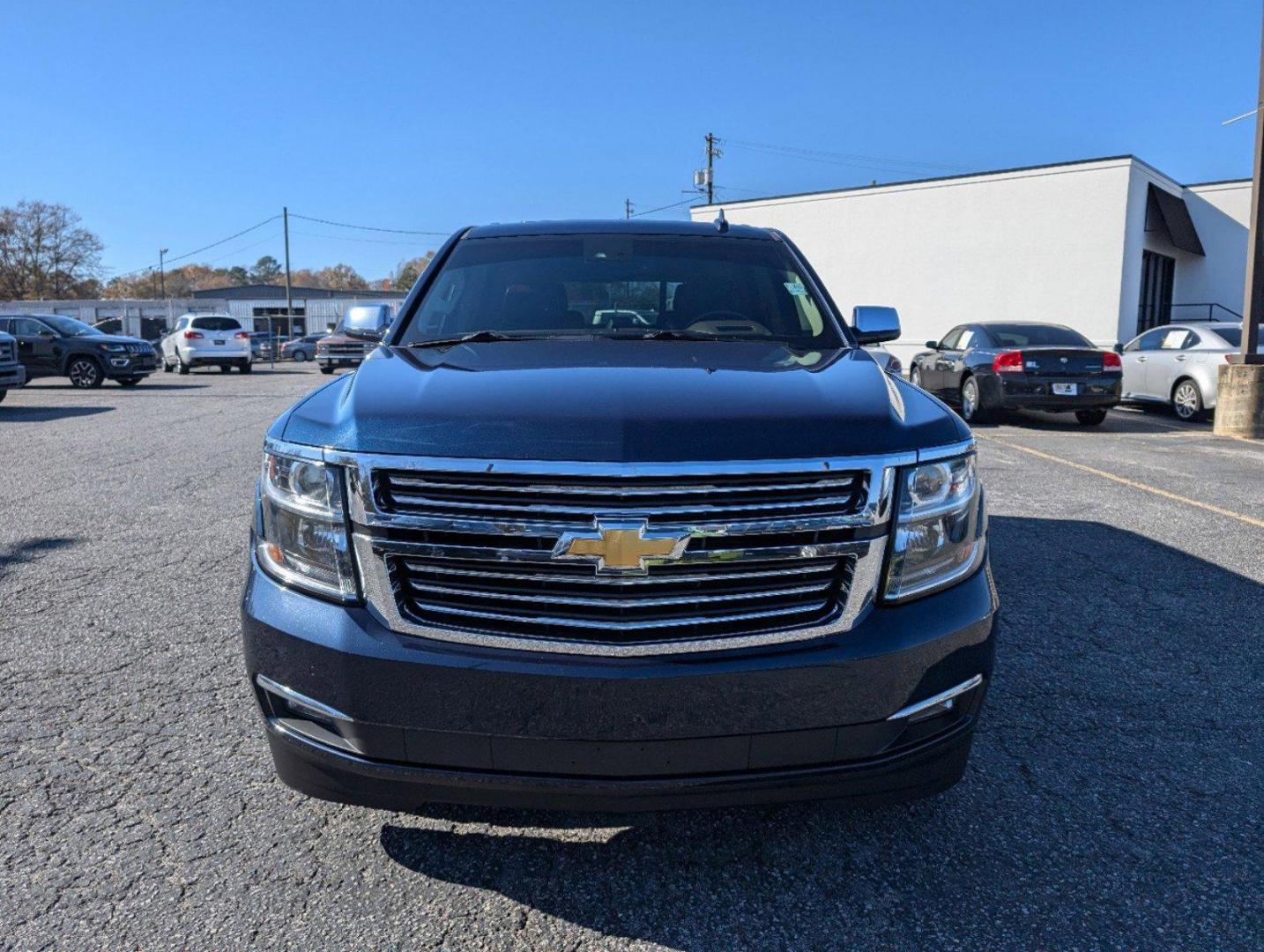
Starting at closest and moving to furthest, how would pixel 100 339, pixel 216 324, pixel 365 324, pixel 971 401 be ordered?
pixel 365 324
pixel 971 401
pixel 100 339
pixel 216 324

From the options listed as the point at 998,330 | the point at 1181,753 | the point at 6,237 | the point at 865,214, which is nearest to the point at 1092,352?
the point at 998,330

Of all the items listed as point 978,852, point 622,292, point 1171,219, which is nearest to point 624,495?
point 978,852

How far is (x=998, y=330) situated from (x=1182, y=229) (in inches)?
755

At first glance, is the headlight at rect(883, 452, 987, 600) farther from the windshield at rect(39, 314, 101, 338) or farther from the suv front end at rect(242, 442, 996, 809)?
the windshield at rect(39, 314, 101, 338)

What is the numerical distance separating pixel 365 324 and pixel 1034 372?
36.0 ft

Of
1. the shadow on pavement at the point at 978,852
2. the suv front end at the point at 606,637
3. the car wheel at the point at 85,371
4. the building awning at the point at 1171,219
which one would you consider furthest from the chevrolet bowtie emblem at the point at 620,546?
the building awning at the point at 1171,219

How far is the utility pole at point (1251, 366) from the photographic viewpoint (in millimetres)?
12258

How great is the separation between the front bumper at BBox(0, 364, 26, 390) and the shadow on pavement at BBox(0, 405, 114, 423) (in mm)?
431

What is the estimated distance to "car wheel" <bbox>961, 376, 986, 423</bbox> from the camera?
1358 cm

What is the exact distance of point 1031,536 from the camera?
20.4 feet

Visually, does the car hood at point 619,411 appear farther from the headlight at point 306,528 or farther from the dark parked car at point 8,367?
the dark parked car at point 8,367

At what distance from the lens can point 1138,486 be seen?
8.32 meters

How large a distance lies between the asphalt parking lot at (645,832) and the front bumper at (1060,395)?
8.42m

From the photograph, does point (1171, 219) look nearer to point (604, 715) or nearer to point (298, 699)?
point (604, 715)
